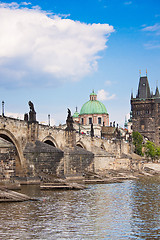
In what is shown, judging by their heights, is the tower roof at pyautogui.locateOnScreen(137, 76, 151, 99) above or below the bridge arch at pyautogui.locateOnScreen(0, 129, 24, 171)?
above

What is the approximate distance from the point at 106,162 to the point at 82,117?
188 ft

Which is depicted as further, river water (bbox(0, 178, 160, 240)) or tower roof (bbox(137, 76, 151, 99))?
tower roof (bbox(137, 76, 151, 99))

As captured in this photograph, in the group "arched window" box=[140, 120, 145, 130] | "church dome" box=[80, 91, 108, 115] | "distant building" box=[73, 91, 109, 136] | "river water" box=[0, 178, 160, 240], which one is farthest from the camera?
"arched window" box=[140, 120, 145, 130]

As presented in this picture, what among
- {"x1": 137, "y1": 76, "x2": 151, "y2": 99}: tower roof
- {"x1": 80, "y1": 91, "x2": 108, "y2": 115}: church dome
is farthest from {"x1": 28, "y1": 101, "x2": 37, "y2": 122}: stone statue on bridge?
{"x1": 137, "y1": 76, "x2": 151, "y2": 99}: tower roof

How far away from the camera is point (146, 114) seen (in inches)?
5094

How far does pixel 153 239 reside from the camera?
50.4ft

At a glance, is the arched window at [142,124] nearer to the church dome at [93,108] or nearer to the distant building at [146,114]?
the distant building at [146,114]

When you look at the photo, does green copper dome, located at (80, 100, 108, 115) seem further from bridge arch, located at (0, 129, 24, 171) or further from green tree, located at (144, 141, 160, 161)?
bridge arch, located at (0, 129, 24, 171)

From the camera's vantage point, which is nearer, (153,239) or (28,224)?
(153,239)

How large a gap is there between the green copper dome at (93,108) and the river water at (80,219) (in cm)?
9262

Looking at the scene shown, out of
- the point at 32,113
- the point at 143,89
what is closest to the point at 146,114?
the point at 143,89

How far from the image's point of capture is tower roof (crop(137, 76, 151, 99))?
131500 millimetres

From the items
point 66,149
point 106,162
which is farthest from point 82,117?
point 66,149

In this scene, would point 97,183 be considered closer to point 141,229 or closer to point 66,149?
point 66,149
